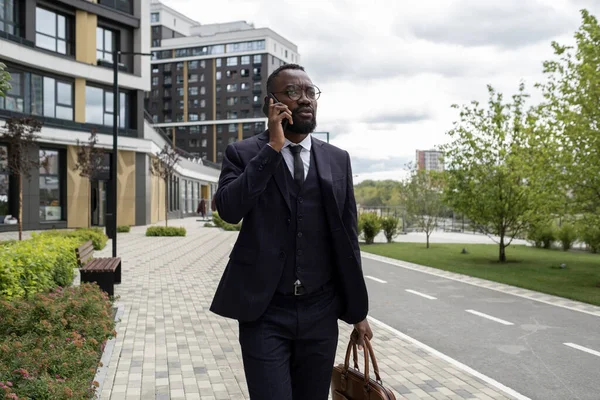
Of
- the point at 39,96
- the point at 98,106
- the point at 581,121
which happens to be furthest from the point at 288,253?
the point at 98,106

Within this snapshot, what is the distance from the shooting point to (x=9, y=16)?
1136 inches

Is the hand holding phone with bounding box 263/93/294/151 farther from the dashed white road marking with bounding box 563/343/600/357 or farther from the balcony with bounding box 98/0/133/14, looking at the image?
the balcony with bounding box 98/0/133/14

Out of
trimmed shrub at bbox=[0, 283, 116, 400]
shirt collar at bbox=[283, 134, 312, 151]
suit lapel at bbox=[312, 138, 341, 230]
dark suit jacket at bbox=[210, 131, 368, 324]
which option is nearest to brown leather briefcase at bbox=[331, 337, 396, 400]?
dark suit jacket at bbox=[210, 131, 368, 324]

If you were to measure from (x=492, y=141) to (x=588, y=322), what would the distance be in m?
10.5

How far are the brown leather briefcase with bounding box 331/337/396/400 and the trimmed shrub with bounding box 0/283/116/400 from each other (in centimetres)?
221

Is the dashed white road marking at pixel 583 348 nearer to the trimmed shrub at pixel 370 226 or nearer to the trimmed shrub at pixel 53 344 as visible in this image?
the trimmed shrub at pixel 53 344

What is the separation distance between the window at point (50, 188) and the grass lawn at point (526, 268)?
18.0m

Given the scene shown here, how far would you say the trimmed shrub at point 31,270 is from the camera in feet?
22.8

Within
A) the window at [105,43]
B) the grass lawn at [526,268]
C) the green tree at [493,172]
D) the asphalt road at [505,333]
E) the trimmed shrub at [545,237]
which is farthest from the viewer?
the window at [105,43]

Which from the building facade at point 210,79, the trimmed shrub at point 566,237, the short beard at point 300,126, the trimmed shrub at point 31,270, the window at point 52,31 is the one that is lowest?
the trimmed shrub at point 566,237

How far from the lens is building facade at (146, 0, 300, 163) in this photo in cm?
9625

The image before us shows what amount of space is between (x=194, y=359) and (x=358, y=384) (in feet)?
12.7

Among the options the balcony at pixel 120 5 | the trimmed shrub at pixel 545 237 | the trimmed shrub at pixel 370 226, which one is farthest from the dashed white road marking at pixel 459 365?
the balcony at pixel 120 5

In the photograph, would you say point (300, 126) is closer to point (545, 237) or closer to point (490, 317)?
point (490, 317)
